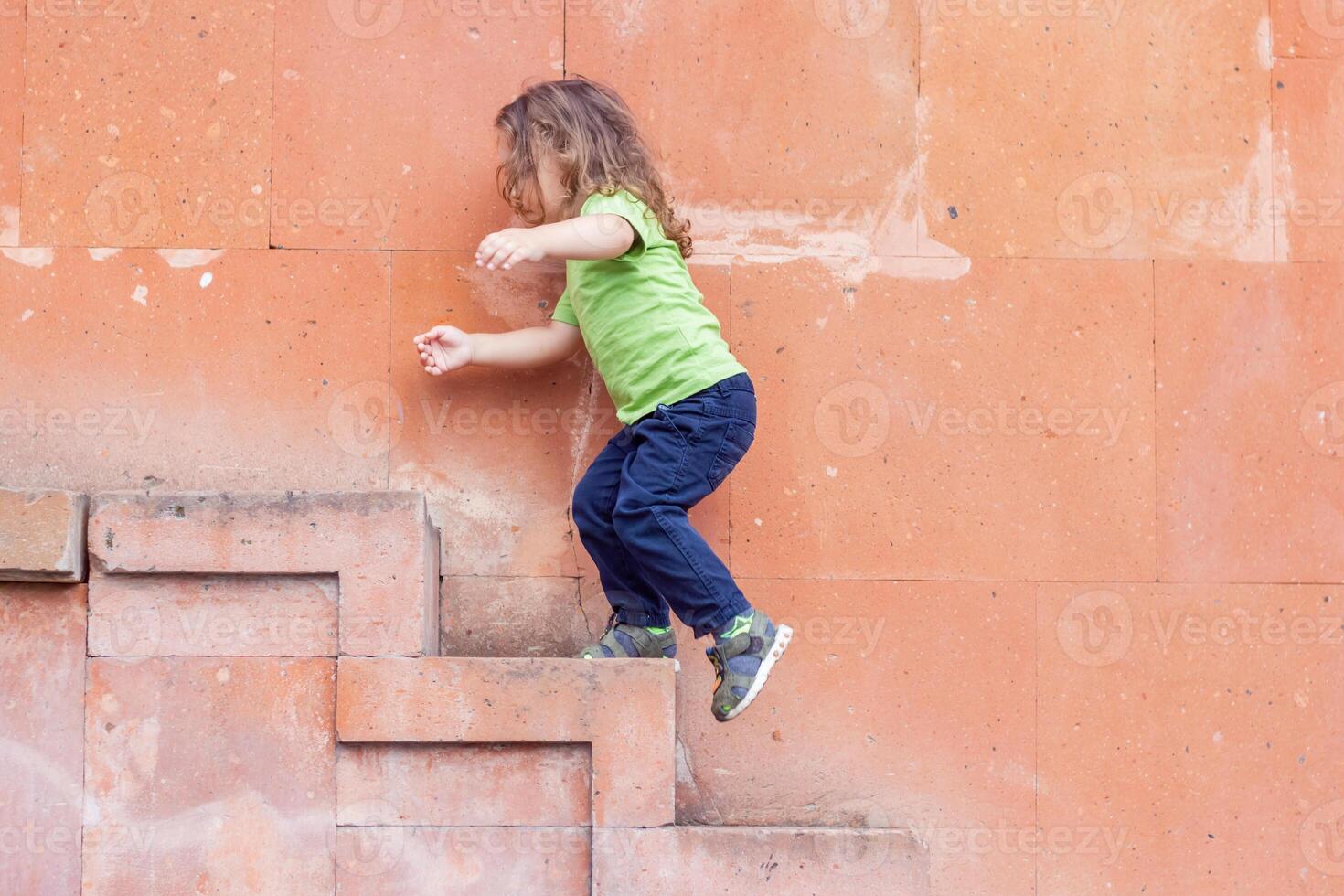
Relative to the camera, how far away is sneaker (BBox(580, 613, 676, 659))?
10.1ft

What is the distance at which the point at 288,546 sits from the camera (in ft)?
9.39

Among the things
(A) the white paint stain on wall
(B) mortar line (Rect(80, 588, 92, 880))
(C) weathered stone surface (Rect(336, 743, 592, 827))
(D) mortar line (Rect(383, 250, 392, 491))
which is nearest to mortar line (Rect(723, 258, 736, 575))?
(C) weathered stone surface (Rect(336, 743, 592, 827))

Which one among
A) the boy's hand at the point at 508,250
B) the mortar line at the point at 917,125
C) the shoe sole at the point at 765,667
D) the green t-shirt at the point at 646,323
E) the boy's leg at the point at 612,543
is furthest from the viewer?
the mortar line at the point at 917,125

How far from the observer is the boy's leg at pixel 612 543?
305 cm

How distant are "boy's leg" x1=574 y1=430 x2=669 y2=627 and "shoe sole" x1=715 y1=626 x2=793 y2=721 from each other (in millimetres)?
366

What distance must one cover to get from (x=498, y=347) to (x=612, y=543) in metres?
0.63

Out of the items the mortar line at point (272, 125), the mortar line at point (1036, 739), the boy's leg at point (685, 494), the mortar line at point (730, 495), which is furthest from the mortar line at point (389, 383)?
the mortar line at point (1036, 739)

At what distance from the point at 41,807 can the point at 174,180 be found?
1.72 meters

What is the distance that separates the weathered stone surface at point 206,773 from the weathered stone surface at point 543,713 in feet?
0.39

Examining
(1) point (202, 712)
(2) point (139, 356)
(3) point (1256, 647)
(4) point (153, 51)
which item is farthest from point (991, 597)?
(4) point (153, 51)

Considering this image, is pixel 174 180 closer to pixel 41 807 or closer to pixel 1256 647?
pixel 41 807

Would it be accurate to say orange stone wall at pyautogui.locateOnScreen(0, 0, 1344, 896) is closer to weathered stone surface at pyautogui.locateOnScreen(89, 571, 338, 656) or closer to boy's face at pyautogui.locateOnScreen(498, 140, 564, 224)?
boy's face at pyautogui.locateOnScreen(498, 140, 564, 224)

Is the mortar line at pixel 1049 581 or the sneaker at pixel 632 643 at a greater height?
the mortar line at pixel 1049 581

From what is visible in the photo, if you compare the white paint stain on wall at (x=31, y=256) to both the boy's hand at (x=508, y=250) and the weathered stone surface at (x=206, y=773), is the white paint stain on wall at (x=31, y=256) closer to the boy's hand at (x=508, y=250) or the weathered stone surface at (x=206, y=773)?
the weathered stone surface at (x=206, y=773)
